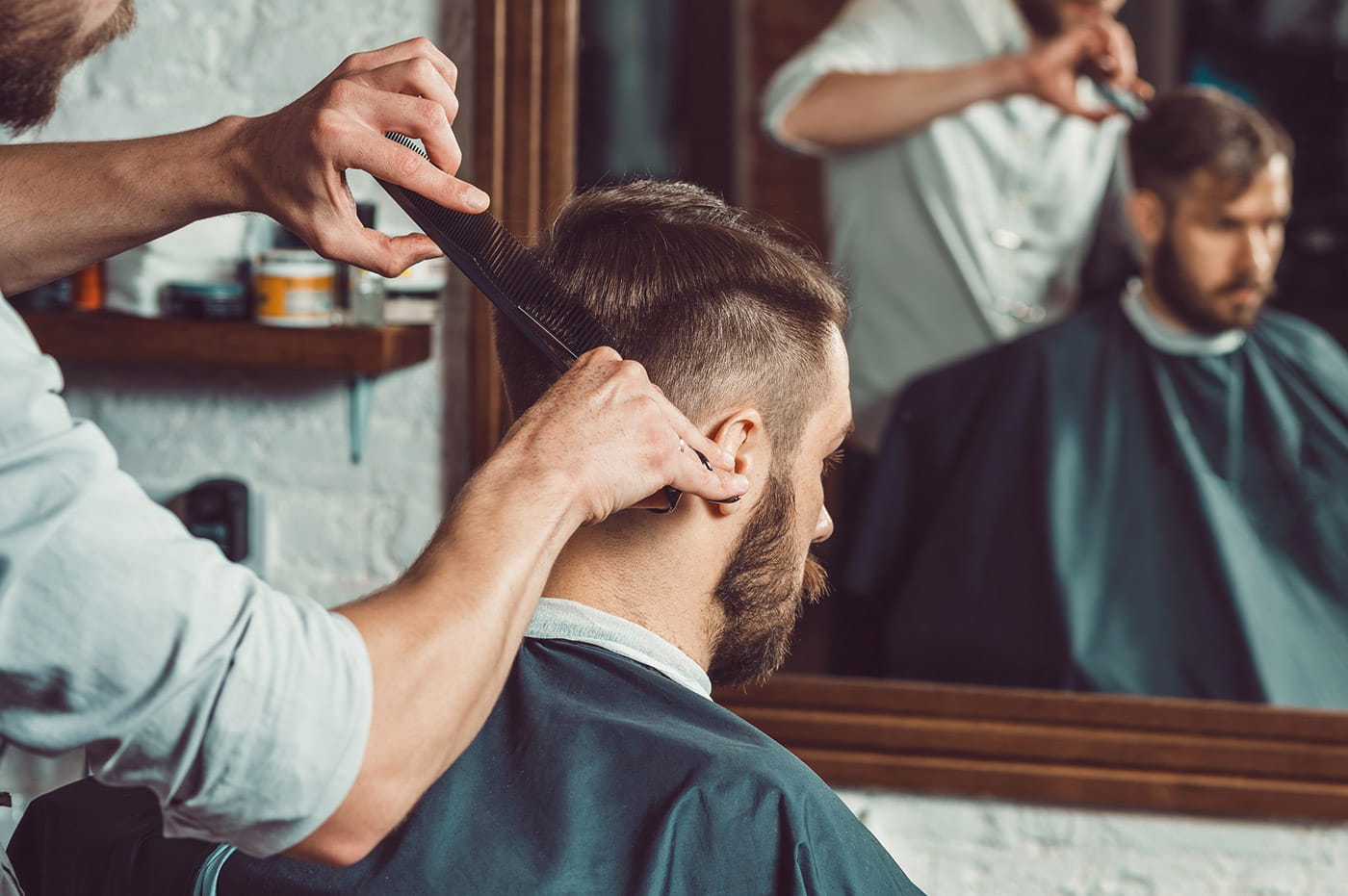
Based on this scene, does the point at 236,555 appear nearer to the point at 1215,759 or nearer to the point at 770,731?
the point at 770,731

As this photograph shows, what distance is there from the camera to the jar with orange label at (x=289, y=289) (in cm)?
194

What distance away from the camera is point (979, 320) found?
1.96m

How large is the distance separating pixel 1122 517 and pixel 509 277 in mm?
1350

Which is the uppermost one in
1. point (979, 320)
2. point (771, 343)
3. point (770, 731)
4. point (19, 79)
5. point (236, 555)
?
point (19, 79)

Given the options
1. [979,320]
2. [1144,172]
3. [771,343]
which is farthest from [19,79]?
[1144,172]

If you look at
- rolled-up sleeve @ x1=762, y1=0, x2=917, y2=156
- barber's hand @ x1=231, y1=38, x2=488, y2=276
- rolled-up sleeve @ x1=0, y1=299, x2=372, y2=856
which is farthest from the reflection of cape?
rolled-up sleeve @ x1=0, y1=299, x2=372, y2=856

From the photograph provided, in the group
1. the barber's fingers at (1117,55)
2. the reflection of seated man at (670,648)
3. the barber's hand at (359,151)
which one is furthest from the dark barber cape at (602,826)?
the barber's fingers at (1117,55)

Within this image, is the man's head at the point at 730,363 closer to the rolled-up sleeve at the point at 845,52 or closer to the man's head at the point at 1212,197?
the rolled-up sleeve at the point at 845,52

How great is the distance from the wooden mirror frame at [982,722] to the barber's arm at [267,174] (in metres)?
0.90

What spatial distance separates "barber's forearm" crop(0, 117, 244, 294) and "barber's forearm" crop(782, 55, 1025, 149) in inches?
43.1

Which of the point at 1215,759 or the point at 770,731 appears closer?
the point at 1215,759

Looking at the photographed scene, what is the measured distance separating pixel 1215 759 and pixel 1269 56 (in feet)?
3.80

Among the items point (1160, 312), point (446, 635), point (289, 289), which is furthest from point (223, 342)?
point (1160, 312)

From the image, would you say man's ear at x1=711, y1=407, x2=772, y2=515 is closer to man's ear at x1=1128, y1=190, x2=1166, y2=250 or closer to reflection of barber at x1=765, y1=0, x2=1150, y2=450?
reflection of barber at x1=765, y1=0, x2=1150, y2=450
